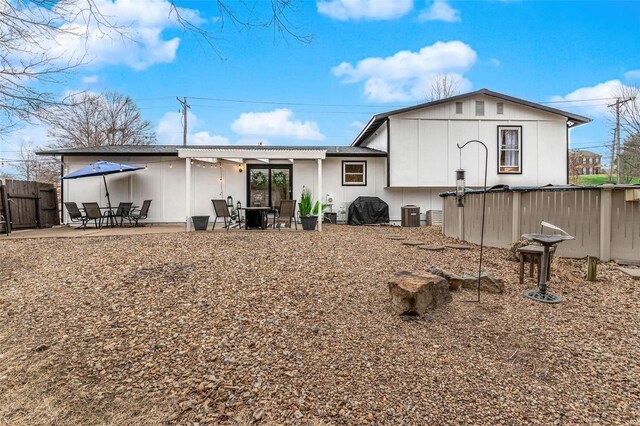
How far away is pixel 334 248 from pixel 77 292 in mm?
3805

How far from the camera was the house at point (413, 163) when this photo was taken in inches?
→ 453

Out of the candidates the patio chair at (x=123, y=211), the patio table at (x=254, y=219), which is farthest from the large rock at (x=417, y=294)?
the patio chair at (x=123, y=211)

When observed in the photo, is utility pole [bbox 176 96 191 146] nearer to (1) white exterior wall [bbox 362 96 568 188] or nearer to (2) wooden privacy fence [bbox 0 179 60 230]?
(2) wooden privacy fence [bbox 0 179 60 230]

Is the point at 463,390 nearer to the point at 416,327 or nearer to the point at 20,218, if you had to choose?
the point at 416,327

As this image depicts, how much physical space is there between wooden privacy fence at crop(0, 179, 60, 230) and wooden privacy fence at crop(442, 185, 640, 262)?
11783 millimetres

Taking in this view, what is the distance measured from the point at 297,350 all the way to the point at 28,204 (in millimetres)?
11266

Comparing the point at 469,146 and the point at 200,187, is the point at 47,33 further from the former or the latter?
the point at 469,146

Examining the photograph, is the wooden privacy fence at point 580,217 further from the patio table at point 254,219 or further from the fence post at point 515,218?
the patio table at point 254,219

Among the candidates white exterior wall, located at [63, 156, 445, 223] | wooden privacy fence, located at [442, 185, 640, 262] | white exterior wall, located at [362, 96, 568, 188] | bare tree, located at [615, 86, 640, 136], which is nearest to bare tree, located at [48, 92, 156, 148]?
white exterior wall, located at [63, 156, 445, 223]

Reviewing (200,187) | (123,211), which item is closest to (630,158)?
(200,187)

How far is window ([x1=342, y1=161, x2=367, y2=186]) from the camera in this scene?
1189cm

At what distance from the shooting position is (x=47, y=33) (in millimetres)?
3270

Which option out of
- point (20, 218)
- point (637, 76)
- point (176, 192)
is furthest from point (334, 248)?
point (637, 76)

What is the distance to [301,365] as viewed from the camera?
2.55 metres
